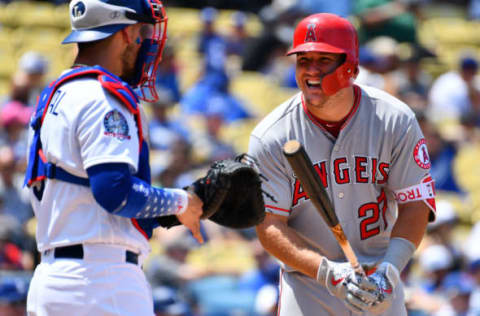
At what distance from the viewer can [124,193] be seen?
3.01 m

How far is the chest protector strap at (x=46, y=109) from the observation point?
123 inches

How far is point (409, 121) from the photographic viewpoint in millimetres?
3865

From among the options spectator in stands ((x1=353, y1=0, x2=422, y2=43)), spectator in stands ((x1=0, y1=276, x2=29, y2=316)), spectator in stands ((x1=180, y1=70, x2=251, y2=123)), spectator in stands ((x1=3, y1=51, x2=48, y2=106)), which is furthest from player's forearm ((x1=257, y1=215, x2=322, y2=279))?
spectator in stands ((x1=353, y1=0, x2=422, y2=43))

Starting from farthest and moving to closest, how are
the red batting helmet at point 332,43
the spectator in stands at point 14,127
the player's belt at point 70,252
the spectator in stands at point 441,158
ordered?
the spectator in stands at point 441,158 → the spectator in stands at point 14,127 → the red batting helmet at point 332,43 → the player's belt at point 70,252

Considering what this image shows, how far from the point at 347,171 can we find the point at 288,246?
17.4 inches

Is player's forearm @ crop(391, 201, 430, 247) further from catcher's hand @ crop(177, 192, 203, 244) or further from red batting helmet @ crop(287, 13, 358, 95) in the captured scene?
catcher's hand @ crop(177, 192, 203, 244)

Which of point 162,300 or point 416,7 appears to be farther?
point 416,7

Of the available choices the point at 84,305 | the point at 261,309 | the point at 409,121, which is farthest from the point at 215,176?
the point at 261,309

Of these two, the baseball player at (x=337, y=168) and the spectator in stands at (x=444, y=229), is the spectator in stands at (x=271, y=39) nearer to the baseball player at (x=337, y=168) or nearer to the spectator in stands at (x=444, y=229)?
the spectator in stands at (x=444, y=229)

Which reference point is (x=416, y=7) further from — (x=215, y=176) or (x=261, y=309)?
(x=215, y=176)

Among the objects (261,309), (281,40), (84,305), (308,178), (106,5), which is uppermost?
(106,5)

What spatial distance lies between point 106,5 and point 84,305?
1144 millimetres

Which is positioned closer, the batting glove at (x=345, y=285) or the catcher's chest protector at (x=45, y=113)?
the catcher's chest protector at (x=45, y=113)

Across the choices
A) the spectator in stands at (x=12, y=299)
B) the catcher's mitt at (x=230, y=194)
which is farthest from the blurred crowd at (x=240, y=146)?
the catcher's mitt at (x=230, y=194)
